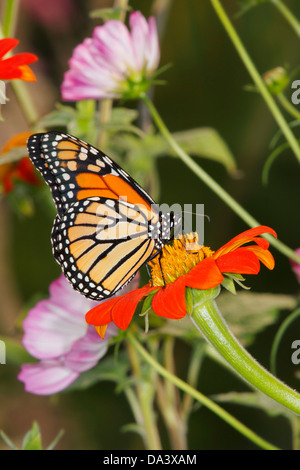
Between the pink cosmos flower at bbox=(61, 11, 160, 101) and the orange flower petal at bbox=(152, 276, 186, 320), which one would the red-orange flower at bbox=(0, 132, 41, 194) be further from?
the orange flower petal at bbox=(152, 276, 186, 320)

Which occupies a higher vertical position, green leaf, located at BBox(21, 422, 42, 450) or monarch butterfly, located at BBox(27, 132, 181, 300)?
monarch butterfly, located at BBox(27, 132, 181, 300)

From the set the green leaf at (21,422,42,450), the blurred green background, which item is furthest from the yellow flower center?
the blurred green background

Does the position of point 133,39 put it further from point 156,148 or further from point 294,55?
point 294,55

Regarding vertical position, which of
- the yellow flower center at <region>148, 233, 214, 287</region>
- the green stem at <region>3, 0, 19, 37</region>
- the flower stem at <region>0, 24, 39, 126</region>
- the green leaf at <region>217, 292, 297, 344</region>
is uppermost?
the green stem at <region>3, 0, 19, 37</region>

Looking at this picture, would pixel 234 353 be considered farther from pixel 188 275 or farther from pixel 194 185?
pixel 194 185

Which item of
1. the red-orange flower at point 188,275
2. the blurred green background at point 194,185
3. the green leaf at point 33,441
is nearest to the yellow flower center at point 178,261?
the red-orange flower at point 188,275

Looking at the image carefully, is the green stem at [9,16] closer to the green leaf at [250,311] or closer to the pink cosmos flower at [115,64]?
the pink cosmos flower at [115,64]
